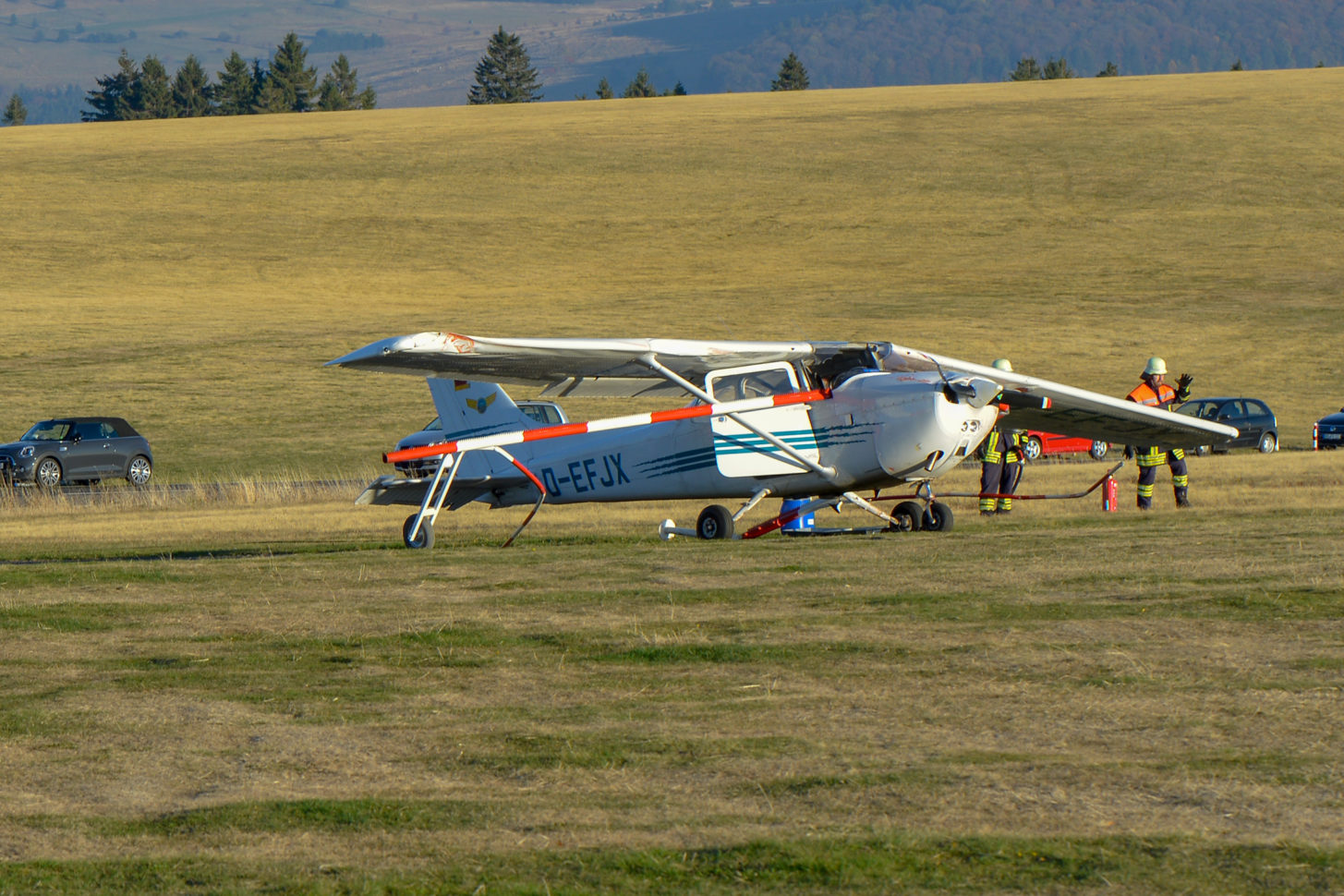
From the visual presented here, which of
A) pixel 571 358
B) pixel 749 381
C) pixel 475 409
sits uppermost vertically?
pixel 571 358

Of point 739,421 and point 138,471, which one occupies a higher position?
point 739,421

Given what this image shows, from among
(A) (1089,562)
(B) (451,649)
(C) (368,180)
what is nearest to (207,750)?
(B) (451,649)

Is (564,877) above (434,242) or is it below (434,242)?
below

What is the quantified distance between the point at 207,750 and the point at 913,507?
11.3 meters

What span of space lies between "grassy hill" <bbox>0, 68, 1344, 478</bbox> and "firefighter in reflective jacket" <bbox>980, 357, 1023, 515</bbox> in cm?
1699

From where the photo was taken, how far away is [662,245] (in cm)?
5772

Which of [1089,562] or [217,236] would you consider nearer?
[1089,562]

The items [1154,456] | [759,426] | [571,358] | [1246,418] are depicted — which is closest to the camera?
[571,358]

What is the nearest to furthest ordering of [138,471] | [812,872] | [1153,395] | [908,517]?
[812,872]
[908,517]
[1153,395]
[138,471]

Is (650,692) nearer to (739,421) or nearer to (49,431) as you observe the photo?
(739,421)

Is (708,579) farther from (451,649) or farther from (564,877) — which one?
(564,877)

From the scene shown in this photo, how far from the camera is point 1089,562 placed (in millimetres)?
12125

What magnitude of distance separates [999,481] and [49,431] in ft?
72.6

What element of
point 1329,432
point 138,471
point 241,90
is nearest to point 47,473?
point 138,471
